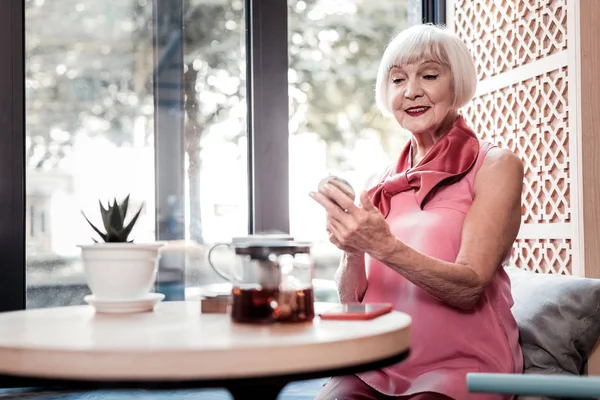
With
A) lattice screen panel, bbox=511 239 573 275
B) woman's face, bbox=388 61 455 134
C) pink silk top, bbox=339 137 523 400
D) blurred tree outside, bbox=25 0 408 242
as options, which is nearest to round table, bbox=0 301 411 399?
pink silk top, bbox=339 137 523 400

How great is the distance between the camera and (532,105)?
254cm

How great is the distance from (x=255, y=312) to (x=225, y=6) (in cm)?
237

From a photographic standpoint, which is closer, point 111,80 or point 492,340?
point 492,340

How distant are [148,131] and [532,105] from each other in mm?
1643

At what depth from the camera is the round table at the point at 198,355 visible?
89cm

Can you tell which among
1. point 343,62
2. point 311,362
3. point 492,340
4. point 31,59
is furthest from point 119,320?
point 343,62

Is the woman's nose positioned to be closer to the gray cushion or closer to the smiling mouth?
the smiling mouth

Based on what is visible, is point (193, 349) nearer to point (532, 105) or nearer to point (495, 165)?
point (495, 165)

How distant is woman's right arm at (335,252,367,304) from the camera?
1761mm

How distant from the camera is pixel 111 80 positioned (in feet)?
10.2

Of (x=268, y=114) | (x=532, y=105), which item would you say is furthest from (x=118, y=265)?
(x=268, y=114)

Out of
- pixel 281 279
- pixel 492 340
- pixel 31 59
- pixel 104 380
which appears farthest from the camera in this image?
pixel 31 59

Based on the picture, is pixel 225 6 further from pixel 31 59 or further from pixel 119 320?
pixel 119 320

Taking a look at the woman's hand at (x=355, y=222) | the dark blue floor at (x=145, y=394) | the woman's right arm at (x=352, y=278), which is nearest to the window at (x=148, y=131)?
the dark blue floor at (x=145, y=394)
